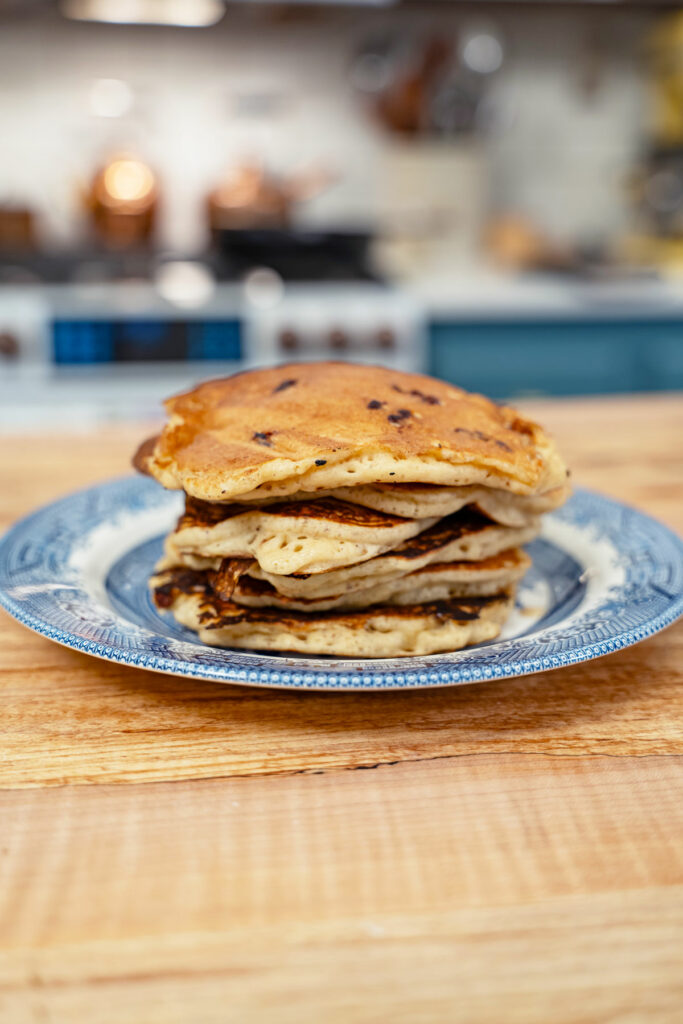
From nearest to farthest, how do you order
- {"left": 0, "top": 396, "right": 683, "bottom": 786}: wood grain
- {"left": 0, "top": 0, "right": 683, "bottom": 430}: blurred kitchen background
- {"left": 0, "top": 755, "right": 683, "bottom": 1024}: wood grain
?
{"left": 0, "top": 755, "right": 683, "bottom": 1024}: wood grain
{"left": 0, "top": 396, "right": 683, "bottom": 786}: wood grain
{"left": 0, "top": 0, "right": 683, "bottom": 430}: blurred kitchen background

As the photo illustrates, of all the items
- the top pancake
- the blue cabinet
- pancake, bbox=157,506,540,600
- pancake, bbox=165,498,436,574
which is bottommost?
the blue cabinet

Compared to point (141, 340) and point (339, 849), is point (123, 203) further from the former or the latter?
point (339, 849)

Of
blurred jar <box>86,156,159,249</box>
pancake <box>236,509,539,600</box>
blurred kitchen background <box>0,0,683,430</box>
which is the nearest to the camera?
pancake <box>236,509,539,600</box>

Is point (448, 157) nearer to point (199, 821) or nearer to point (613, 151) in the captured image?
point (613, 151)

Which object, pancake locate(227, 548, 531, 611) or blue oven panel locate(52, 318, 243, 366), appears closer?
pancake locate(227, 548, 531, 611)

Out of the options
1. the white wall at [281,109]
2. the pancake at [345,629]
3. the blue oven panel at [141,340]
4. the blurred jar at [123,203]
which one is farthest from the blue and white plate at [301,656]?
the white wall at [281,109]

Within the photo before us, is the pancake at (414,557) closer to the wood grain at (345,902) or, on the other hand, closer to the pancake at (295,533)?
the pancake at (295,533)

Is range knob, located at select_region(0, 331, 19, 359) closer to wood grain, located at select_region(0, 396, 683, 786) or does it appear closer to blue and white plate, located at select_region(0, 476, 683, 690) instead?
blue and white plate, located at select_region(0, 476, 683, 690)

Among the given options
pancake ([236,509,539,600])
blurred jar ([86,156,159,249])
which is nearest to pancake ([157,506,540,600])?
pancake ([236,509,539,600])
